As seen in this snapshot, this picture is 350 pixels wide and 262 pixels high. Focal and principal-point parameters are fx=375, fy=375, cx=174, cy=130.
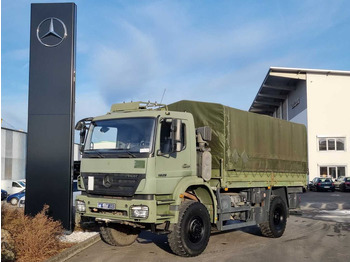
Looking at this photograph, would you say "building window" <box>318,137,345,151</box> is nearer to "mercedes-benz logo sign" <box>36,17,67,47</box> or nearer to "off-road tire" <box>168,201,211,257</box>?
"mercedes-benz logo sign" <box>36,17,67,47</box>

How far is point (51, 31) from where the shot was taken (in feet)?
32.2

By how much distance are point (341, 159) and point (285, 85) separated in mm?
12527

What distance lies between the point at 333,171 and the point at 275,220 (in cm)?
3595

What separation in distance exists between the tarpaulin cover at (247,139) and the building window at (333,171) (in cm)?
3401

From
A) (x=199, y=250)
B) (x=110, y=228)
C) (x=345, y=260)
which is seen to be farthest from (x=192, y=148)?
(x=345, y=260)

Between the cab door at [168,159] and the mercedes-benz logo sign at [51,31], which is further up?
the mercedes-benz logo sign at [51,31]

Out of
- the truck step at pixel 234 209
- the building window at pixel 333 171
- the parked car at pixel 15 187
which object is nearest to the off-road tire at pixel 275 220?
the truck step at pixel 234 209

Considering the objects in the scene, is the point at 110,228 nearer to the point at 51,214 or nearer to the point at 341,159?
the point at 51,214

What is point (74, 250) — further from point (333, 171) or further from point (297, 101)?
point (297, 101)

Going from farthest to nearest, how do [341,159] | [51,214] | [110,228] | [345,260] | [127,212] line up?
[341,159], [51,214], [110,228], [345,260], [127,212]

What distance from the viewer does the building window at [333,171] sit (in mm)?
42125

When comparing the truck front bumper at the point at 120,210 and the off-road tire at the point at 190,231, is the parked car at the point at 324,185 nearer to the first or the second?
the off-road tire at the point at 190,231

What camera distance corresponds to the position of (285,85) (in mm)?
49500

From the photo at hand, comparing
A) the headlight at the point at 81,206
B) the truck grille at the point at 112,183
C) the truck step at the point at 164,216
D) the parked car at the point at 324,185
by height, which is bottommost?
the parked car at the point at 324,185
